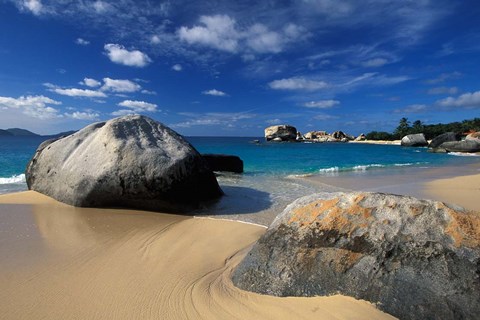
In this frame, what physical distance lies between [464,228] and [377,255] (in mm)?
775

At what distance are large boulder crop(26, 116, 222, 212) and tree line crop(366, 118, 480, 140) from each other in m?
90.5

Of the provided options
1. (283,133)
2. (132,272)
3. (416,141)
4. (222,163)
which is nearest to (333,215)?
(132,272)

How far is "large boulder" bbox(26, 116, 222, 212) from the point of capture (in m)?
6.81

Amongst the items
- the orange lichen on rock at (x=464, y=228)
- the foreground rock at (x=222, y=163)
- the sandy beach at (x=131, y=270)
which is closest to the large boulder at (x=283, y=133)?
the foreground rock at (x=222, y=163)

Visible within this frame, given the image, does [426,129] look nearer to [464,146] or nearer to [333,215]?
[464,146]

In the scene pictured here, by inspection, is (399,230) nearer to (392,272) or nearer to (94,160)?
(392,272)

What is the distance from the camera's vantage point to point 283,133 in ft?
331

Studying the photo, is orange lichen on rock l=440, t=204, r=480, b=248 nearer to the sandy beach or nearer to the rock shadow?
the sandy beach

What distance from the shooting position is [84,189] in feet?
22.5

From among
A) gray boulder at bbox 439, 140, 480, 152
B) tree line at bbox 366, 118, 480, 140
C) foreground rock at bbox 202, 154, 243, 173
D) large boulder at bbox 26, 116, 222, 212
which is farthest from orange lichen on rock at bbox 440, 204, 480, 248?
tree line at bbox 366, 118, 480, 140

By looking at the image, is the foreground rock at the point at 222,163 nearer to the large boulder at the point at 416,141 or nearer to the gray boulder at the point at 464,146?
the gray boulder at the point at 464,146

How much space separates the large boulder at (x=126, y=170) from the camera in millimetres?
6809

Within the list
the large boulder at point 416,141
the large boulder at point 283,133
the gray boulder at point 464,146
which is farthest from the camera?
the large boulder at point 283,133

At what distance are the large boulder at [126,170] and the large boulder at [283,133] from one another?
309 feet
